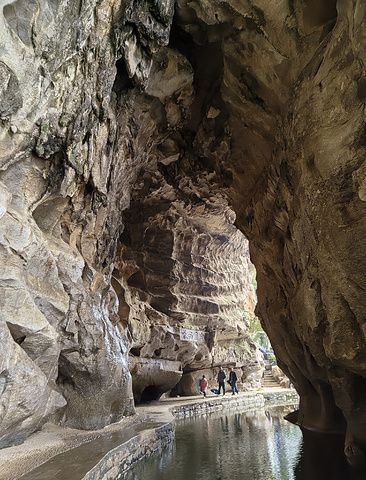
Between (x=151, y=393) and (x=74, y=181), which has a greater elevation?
(x=74, y=181)

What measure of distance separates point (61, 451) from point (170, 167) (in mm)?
10946

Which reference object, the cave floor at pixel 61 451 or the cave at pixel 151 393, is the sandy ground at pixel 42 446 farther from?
the cave at pixel 151 393

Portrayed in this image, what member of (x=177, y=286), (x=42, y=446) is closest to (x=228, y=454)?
(x=42, y=446)

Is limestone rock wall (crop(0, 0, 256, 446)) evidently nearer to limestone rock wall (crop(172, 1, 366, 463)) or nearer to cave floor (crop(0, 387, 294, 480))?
Result: cave floor (crop(0, 387, 294, 480))

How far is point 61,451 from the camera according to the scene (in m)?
6.32

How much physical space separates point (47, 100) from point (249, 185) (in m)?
7.13

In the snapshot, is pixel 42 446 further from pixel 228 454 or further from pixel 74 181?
pixel 74 181

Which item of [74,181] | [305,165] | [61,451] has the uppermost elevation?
[74,181]

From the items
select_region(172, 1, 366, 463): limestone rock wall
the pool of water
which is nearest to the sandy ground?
the pool of water

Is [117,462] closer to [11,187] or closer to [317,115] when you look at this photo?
[11,187]

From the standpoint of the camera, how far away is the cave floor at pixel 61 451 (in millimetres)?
4992

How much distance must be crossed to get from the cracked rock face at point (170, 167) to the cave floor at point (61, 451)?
1.33 feet

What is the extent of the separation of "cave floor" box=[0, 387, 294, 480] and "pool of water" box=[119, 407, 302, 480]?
0.78m

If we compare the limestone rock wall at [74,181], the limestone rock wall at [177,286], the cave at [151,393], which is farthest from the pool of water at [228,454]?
the cave at [151,393]
